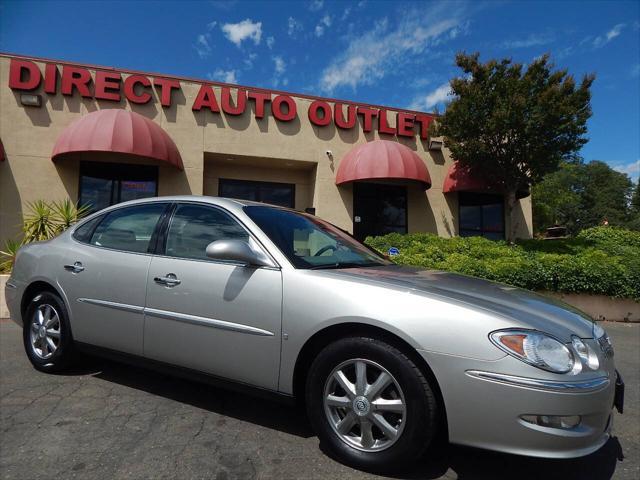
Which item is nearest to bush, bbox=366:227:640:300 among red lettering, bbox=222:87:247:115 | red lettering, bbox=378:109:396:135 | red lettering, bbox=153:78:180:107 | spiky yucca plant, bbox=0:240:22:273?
red lettering, bbox=378:109:396:135

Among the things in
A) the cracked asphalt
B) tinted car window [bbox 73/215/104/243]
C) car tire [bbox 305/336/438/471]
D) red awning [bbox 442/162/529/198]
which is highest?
red awning [bbox 442/162/529/198]

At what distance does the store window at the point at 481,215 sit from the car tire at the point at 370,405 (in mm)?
13043

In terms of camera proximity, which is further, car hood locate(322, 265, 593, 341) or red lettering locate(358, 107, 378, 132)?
red lettering locate(358, 107, 378, 132)

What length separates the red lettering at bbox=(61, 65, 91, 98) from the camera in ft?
37.3

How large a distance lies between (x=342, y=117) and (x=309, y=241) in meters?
10.9

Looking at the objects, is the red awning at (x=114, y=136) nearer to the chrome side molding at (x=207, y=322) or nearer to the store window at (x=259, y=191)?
the store window at (x=259, y=191)

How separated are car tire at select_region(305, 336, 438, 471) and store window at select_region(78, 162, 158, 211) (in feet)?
35.7

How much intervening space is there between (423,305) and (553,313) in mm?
790

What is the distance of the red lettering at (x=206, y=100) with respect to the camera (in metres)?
12.2

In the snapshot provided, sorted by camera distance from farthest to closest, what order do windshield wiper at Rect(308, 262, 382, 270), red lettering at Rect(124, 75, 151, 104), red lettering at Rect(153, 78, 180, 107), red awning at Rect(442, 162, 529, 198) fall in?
red awning at Rect(442, 162, 529, 198)
red lettering at Rect(153, 78, 180, 107)
red lettering at Rect(124, 75, 151, 104)
windshield wiper at Rect(308, 262, 382, 270)

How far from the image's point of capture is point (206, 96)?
484 inches

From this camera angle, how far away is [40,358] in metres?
3.71

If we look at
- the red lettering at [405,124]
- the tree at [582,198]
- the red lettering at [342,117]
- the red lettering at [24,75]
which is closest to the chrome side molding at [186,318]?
the red lettering at [24,75]

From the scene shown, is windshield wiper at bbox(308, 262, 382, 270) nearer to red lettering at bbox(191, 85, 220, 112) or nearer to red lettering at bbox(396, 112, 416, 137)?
red lettering at bbox(191, 85, 220, 112)
